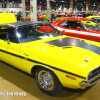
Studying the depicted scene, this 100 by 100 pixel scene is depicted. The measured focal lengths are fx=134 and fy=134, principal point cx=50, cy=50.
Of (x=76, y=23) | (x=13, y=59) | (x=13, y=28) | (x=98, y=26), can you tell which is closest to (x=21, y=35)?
(x=13, y=28)

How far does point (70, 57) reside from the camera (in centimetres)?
233

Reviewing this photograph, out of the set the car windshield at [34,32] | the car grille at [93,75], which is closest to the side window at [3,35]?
the car windshield at [34,32]

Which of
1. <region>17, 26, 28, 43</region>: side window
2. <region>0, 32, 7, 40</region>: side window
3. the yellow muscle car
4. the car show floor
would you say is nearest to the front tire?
the yellow muscle car

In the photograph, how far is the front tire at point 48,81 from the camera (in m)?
2.37

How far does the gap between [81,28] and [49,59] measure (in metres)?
3.45

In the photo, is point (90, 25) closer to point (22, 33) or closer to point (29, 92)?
point (22, 33)

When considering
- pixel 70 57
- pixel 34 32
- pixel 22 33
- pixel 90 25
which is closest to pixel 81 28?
pixel 90 25

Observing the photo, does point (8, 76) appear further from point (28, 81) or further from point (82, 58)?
point (82, 58)

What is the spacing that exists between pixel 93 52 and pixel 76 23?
3208mm

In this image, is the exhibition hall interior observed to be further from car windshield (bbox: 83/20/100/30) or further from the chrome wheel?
car windshield (bbox: 83/20/100/30)

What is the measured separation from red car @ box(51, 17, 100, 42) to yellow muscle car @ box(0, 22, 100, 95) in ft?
6.94

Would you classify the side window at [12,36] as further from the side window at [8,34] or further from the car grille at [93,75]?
the car grille at [93,75]

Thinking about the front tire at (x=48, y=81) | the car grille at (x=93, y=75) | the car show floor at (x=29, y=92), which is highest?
the car grille at (x=93, y=75)

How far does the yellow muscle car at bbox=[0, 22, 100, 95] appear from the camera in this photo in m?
2.15
